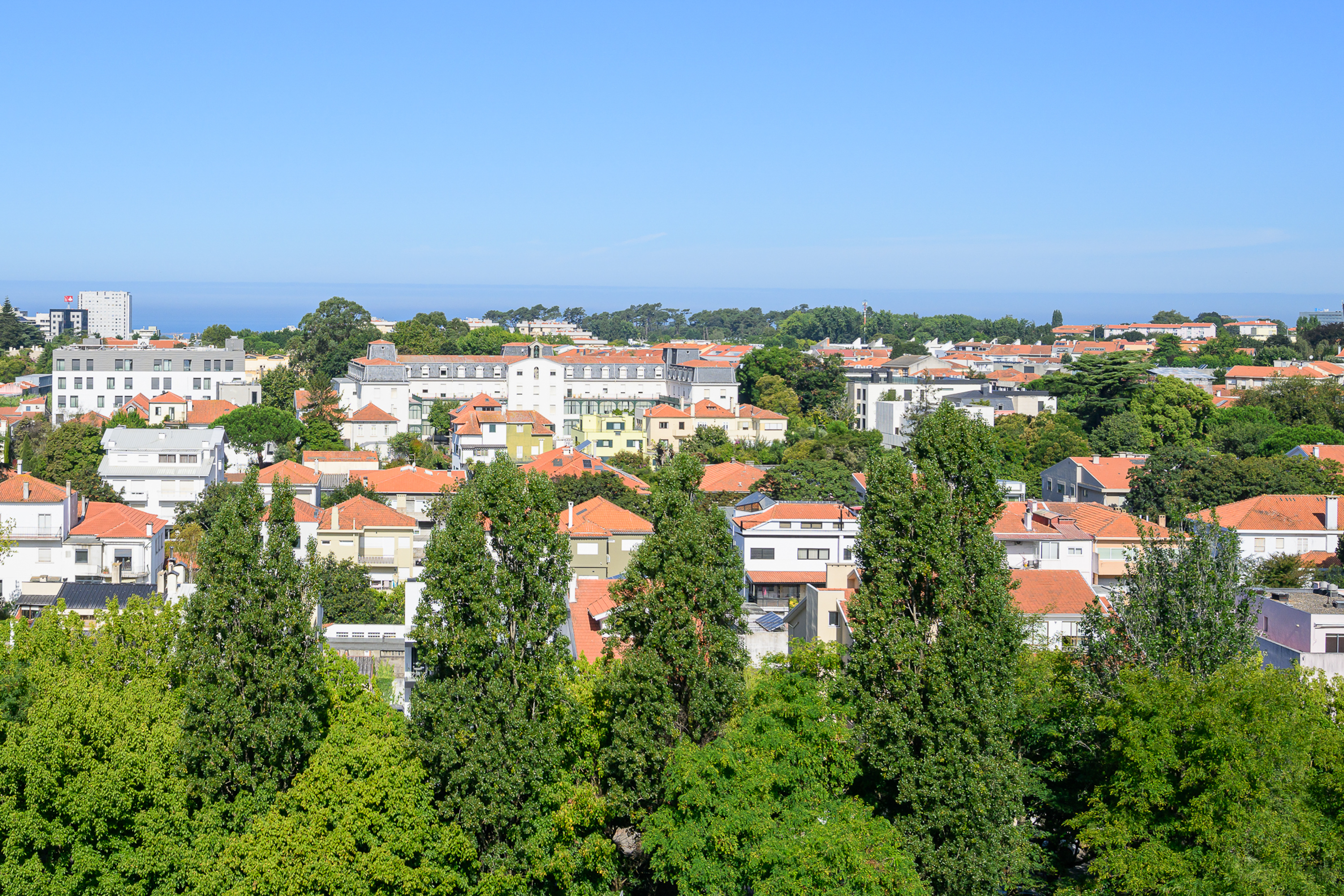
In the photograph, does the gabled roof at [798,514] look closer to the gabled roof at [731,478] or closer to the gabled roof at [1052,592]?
the gabled roof at [1052,592]

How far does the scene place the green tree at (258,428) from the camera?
163 ft

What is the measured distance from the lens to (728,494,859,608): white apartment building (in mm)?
→ 29109

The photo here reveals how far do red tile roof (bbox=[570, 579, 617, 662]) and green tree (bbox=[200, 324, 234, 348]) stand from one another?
6984 centimetres

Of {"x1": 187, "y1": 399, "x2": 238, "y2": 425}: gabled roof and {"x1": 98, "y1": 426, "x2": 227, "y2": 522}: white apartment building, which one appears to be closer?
{"x1": 98, "y1": 426, "x2": 227, "y2": 522}: white apartment building

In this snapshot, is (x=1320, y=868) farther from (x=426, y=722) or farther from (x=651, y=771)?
(x=426, y=722)

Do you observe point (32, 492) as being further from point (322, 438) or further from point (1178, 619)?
point (1178, 619)

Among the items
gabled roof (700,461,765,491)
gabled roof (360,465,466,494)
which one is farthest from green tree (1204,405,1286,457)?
gabled roof (360,465,466,494)

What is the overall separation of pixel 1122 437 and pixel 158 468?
124 feet

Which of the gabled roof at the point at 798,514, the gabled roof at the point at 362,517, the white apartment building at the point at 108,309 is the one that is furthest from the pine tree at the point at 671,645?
the white apartment building at the point at 108,309

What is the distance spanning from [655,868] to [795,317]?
14571 centimetres

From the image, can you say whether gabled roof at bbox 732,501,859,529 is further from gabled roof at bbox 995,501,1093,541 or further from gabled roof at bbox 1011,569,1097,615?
gabled roof at bbox 1011,569,1097,615

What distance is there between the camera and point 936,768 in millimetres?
14102

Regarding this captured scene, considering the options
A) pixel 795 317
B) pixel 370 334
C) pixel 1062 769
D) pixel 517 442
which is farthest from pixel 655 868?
pixel 795 317

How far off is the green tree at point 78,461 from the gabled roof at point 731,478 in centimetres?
1909
